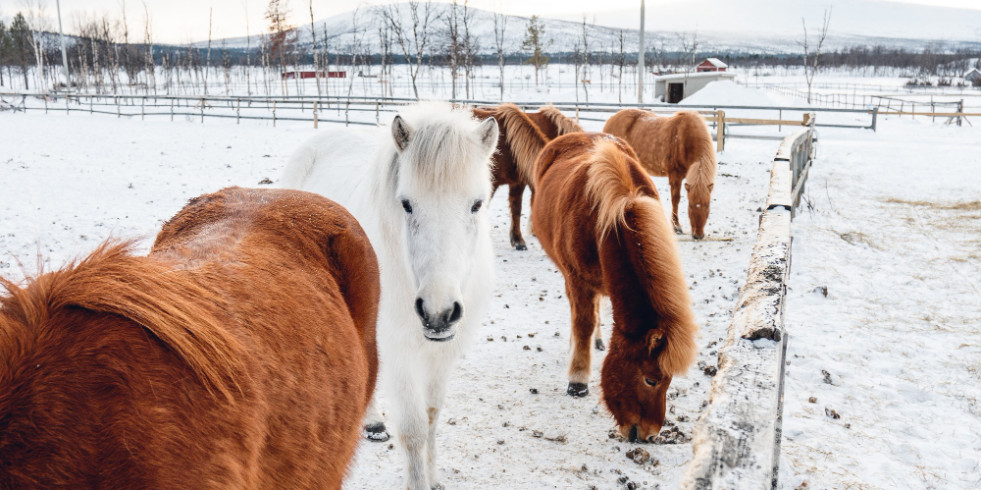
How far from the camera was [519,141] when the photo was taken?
6.80 m

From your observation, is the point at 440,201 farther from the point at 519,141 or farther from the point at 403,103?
the point at 403,103

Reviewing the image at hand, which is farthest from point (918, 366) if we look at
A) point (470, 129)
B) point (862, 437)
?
point (470, 129)

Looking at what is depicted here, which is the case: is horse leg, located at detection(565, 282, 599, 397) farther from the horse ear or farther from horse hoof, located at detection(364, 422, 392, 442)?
horse hoof, located at detection(364, 422, 392, 442)

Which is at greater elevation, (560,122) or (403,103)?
(403,103)

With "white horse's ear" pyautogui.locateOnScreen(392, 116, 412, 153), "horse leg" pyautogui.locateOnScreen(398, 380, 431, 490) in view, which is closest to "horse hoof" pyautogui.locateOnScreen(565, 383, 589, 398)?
"horse leg" pyautogui.locateOnScreen(398, 380, 431, 490)

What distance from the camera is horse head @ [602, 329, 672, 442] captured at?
2799 millimetres

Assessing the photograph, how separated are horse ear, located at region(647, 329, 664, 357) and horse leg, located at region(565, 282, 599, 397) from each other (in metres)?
0.86

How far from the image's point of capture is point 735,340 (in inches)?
64.5

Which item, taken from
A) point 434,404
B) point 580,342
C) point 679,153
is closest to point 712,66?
point 679,153

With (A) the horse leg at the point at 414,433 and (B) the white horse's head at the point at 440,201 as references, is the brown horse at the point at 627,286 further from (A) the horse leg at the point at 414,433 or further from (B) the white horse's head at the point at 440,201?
(A) the horse leg at the point at 414,433

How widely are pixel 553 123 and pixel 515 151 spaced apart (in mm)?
566

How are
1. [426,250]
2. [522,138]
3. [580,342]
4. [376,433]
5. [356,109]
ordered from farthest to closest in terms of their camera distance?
[356,109] < [522,138] < [580,342] < [376,433] < [426,250]

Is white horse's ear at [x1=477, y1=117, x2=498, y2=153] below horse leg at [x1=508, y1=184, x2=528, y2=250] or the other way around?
the other way around

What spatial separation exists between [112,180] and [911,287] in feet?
36.6
